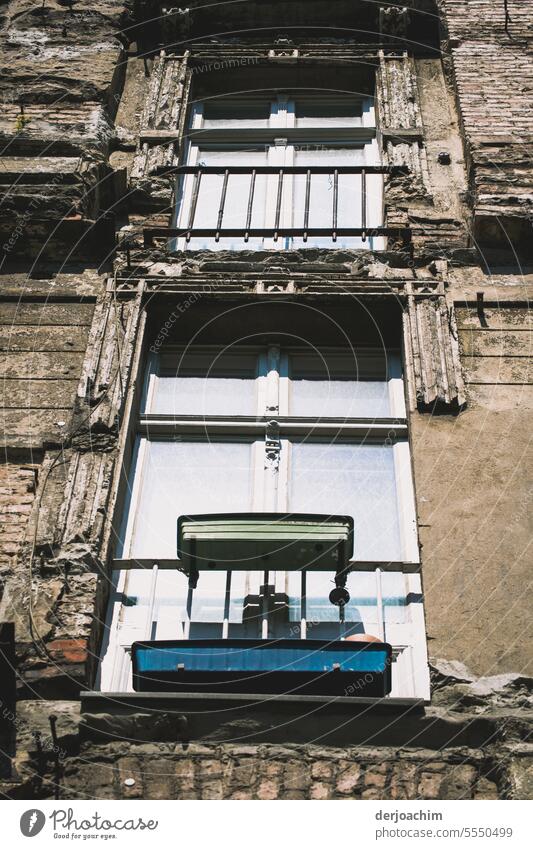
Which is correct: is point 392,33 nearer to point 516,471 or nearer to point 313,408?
point 313,408

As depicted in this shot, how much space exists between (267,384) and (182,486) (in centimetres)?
97

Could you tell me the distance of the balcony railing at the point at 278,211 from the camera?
8523 millimetres

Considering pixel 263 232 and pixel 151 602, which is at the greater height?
pixel 263 232

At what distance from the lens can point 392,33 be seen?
35.5 ft

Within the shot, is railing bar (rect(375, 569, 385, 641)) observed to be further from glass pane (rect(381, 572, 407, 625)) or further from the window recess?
the window recess

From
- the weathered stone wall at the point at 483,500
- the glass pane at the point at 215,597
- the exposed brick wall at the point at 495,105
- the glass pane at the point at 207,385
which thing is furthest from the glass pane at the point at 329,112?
the glass pane at the point at 215,597

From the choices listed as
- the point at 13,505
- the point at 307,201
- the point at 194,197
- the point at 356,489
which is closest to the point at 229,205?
the point at 194,197

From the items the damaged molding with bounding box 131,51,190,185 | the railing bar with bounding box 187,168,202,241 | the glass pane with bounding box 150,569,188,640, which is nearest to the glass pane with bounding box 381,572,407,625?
the glass pane with bounding box 150,569,188,640

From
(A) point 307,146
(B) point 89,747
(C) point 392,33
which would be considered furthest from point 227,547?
(C) point 392,33

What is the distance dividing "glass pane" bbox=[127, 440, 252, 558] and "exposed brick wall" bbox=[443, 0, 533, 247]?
2.50 meters

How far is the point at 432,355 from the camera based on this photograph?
24.1 feet

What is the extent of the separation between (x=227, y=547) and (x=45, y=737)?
1.31 metres

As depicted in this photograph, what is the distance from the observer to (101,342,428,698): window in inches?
244

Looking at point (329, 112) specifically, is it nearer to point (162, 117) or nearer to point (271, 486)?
point (162, 117)
